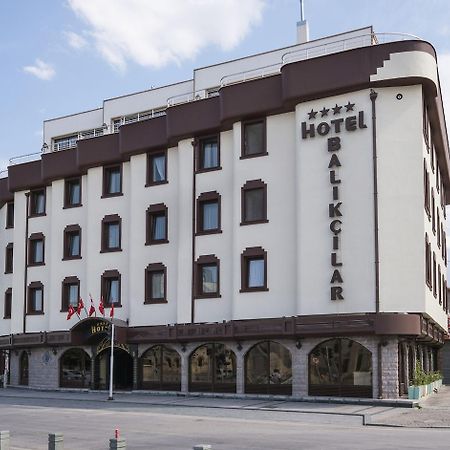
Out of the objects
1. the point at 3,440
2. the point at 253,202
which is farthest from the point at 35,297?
the point at 3,440

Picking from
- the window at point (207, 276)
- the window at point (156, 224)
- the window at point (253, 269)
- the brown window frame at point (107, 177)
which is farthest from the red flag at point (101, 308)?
the window at point (253, 269)

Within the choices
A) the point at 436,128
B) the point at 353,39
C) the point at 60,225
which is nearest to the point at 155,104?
the point at 60,225

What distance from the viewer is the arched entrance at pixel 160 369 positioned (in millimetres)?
40344

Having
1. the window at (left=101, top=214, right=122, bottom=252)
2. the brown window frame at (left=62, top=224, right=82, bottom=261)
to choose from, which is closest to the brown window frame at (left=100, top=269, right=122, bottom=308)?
the window at (left=101, top=214, right=122, bottom=252)

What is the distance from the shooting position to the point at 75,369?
149 ft

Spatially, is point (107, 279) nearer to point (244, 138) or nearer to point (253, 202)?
point (253, 202)

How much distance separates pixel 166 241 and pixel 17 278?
1366 centimetres

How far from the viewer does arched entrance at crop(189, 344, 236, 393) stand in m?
38.2

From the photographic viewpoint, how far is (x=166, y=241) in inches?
1635

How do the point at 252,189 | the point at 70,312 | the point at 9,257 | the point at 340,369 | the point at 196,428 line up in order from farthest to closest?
the point at 9,257 → the point at 70,312 → the point at 252,189 → the point at 340,369 → the point at 196,428

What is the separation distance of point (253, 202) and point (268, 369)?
8504mm

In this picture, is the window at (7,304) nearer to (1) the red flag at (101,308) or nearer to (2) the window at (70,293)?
(2) the window at (70,293)

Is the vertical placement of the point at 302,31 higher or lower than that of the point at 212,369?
higher

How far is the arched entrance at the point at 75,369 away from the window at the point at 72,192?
9.35 metres
